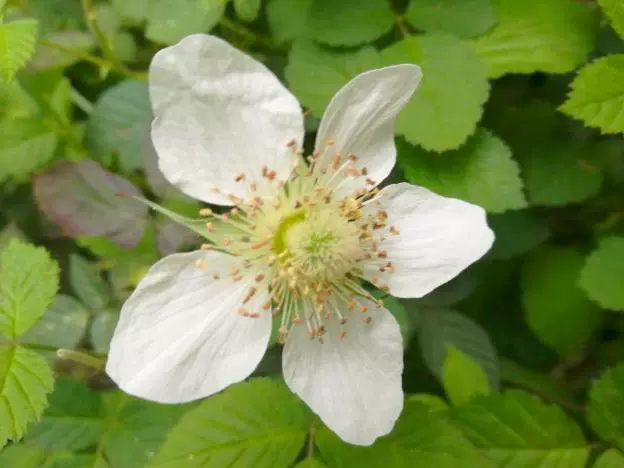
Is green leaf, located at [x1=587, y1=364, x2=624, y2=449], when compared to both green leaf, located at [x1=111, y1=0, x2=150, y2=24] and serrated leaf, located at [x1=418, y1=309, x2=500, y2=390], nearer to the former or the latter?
serrated leaf, located at [x1=418, y1=309, x2=500, y2=390]

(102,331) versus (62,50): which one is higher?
(62,50)

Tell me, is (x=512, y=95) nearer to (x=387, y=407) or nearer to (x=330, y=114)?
(x=330, y=114)

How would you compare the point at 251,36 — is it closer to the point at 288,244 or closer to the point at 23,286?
the point at 288,244

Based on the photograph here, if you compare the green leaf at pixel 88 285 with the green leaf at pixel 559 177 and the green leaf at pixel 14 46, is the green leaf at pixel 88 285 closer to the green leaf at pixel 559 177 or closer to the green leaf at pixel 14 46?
the green leaf at pixel 14 46

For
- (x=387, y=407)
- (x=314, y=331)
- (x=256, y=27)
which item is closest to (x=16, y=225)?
(x=256, y=27)

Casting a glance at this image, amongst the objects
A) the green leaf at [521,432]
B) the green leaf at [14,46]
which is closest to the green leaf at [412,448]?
the green leaf at [521,432]

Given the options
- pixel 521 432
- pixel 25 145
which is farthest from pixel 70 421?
pixel 521 432
